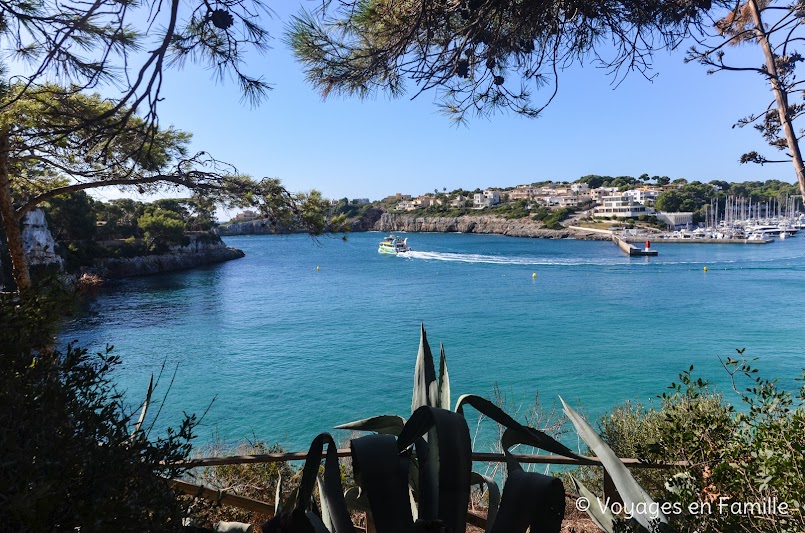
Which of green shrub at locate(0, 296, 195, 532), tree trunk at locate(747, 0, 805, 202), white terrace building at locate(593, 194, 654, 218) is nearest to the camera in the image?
green shrub at locate(0, 296, 195, 532)

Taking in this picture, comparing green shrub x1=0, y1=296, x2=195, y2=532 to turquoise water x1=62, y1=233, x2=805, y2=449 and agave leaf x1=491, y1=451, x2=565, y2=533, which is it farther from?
turquoise water x1=62, y1=233, x2=805, y2=449

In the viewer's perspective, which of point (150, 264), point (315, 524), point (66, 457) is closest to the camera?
point (66, 457)

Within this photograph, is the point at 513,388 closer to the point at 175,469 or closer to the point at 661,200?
the point at 175,469

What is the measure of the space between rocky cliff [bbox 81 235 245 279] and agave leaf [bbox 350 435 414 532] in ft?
82.9

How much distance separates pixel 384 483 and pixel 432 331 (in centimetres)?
1777

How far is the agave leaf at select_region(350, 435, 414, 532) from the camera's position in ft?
3.44

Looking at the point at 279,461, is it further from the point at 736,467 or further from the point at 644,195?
the point at 644,195

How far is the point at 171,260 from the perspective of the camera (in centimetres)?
3578

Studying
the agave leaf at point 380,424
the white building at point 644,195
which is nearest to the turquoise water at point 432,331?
the agave leaf at point 380,424

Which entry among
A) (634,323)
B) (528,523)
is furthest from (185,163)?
(634,323)

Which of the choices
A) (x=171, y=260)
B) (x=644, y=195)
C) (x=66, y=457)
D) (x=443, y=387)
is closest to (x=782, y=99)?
(x=443, y=387)

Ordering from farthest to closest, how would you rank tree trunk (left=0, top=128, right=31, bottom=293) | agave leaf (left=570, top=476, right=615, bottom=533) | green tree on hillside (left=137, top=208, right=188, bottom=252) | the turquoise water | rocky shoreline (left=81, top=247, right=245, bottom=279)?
1. green tree on hillside (left=137, top=208, right=188, bottom=252)
2. rocky shoreline (left=81, top=247, right=245, bottom=279)
3. the turquoise water
4. tree trunk (left=0, top=128, right=31, bottom=293)
5. agave leaf (left=570, top=476, right=615, bottom=533)

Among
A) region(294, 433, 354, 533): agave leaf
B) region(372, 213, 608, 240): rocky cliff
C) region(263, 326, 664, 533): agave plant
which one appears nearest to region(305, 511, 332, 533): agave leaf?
region(263, 326, 664, 533): agave plant

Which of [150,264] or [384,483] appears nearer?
[384,483]
